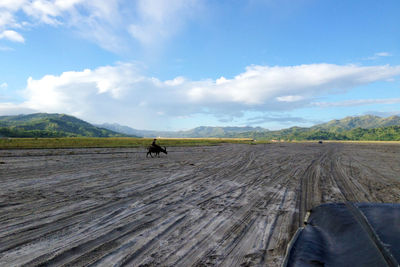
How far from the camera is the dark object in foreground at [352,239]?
98.2 inches

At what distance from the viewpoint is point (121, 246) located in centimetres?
395

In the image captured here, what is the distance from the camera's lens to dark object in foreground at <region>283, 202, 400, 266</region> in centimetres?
249

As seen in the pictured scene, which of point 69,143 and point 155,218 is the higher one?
point 69,143

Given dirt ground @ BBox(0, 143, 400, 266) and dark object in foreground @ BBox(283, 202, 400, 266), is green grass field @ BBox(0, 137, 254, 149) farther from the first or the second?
dark object in foreground @ BBox(283, 202, 400, 266)

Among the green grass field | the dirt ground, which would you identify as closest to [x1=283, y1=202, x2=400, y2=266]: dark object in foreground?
the dirt ground

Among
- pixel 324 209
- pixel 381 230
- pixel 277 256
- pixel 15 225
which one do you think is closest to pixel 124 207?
pixel 15 225

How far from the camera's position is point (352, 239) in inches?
121

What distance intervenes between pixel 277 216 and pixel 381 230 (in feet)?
9.88

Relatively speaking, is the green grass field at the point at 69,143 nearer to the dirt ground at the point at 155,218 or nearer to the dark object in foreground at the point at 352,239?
the dirt ground at the point at 155,218

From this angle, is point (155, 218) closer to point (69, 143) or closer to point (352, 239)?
point (352, 239)

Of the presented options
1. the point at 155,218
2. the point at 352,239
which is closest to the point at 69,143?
the point at 155,218

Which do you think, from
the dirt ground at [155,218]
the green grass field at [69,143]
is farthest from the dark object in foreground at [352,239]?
the green grass field at [69,143]

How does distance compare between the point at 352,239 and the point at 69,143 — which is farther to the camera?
the point at 69,143

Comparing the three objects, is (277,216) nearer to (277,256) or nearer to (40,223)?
(277,256)
